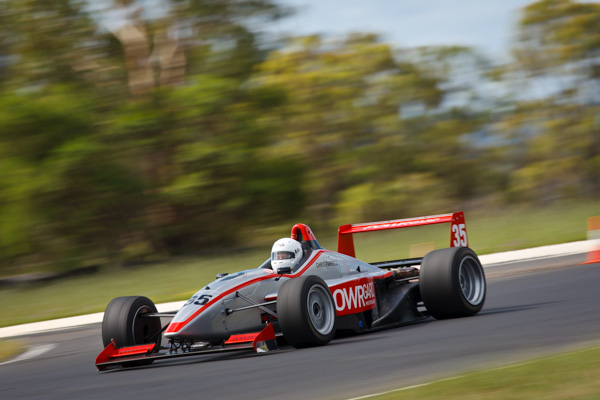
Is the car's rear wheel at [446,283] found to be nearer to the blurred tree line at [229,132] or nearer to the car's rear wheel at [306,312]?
the car's rear wheel at [306,312]

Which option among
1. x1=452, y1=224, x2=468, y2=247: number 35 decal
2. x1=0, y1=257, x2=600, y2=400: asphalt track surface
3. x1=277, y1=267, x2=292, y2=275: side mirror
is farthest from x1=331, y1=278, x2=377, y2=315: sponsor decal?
x1=452, y1=224, x2=468, y2=247: number 35 decal

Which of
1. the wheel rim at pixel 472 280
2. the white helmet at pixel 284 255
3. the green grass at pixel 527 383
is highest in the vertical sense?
the white helmet at pixel 284 255

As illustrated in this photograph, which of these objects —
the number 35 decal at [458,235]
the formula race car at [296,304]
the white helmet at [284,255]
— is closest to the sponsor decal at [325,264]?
the formula race car at [296,304]

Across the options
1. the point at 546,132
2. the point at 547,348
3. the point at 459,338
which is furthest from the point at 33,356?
the point at 546,132

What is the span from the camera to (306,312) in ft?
28.3

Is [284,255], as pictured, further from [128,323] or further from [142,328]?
[128,323]

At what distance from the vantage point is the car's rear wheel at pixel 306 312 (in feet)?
28.2

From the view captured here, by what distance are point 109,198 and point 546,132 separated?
1073 inches

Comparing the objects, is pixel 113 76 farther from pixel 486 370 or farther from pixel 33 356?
pixel 486 370

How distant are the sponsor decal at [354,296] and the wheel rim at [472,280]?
125cm

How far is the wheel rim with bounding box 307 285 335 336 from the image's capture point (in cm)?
915

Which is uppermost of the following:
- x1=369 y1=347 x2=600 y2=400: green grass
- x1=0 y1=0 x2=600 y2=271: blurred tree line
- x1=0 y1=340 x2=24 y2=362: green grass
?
x1=0 y1=0 x2=600 y2=271: blurred tree line

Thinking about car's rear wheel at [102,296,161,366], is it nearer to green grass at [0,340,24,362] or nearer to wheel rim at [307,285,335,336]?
wheel rim at [307,285,335,336]

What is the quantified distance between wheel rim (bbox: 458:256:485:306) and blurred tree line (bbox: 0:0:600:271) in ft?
72.0
